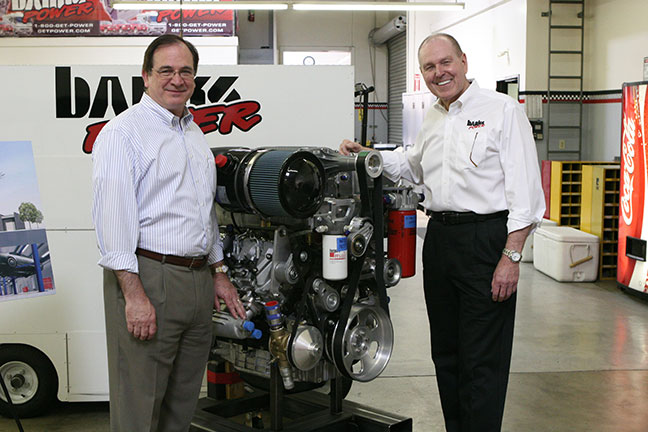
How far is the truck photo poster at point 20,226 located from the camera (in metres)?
3.51

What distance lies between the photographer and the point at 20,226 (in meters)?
3.55

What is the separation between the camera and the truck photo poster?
3.51 m

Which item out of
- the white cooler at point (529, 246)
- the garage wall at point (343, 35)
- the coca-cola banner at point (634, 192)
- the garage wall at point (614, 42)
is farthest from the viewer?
the garage wall at point (343, 35)

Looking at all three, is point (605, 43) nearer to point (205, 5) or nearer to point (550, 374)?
point (205, 5)

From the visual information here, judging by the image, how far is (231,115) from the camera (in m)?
3.69

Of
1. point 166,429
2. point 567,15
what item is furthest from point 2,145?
point 567,15

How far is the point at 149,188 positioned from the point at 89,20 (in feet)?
30.5

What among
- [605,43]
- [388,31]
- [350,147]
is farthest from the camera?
[388,31]

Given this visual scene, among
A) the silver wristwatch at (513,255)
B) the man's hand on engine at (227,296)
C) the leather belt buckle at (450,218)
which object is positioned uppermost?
the leather belt buckle at (450,218)

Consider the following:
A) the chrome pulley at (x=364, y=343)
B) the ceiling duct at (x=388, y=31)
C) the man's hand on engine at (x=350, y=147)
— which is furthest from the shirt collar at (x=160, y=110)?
the ceiling duct at (x=388, y=31)

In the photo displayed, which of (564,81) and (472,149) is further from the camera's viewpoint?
(564,81)

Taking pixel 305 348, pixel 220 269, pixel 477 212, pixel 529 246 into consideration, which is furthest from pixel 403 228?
pixel 529 246

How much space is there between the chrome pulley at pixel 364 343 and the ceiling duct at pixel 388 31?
42.4ft

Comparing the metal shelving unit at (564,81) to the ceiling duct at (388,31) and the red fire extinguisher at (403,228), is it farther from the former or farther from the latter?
the red fire extinguisher at (403,228)
